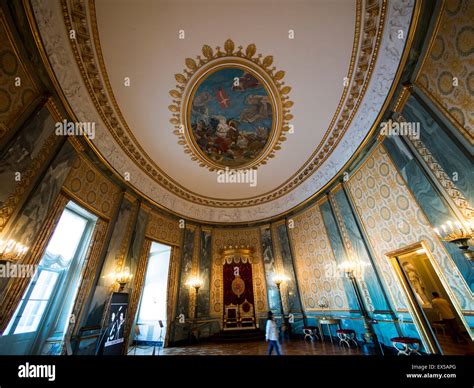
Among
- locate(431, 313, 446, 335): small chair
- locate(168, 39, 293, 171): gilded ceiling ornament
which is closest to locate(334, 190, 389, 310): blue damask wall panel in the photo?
locate(431, 313, 446, 335): small chair

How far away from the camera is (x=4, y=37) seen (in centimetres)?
358

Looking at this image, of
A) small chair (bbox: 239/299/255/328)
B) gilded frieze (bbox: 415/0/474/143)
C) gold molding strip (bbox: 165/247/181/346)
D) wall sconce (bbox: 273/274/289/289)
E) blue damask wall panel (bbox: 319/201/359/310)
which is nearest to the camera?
gilded frieze (bbox: 415/0/474/143)

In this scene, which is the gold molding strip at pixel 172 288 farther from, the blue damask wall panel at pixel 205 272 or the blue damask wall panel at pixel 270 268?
the blue damask wall panel at pixel 270 268

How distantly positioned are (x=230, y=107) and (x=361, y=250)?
275 inches

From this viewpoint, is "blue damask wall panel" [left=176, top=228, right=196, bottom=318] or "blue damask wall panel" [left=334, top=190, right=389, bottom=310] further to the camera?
"blue damask wall panel" [left=176, top=228, right=196, bottom=318]

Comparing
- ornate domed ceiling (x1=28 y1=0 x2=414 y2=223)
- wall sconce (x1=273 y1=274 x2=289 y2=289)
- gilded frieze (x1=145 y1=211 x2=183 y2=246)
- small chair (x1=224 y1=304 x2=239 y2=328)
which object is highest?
ornate domed ceiling (x1=28 y1=0 x2=414 y2=223)

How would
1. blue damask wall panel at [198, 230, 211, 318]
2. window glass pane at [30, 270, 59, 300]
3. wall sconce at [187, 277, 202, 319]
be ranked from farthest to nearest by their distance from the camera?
blue damask wall panel at [198, 230, 211, 318]
wall sconce at [187, 277, 202, 319]
window glass pane at [30, 270, 59, 300]

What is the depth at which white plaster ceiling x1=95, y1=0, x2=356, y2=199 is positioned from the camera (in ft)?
15.8

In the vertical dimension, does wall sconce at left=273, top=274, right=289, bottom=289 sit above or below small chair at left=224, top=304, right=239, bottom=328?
above

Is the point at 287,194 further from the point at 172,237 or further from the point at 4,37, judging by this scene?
the point at 4,37

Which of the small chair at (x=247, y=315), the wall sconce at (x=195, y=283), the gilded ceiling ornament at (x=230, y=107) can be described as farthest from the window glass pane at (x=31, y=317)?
the small chair at (x=247, y=315)

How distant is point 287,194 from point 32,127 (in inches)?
390

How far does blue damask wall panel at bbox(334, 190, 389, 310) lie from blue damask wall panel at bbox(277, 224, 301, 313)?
12.0 ft

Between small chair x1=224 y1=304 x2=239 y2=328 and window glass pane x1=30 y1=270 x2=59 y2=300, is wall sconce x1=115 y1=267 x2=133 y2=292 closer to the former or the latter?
window glass pane x1=30 y1=270 x2=59 y2=300
